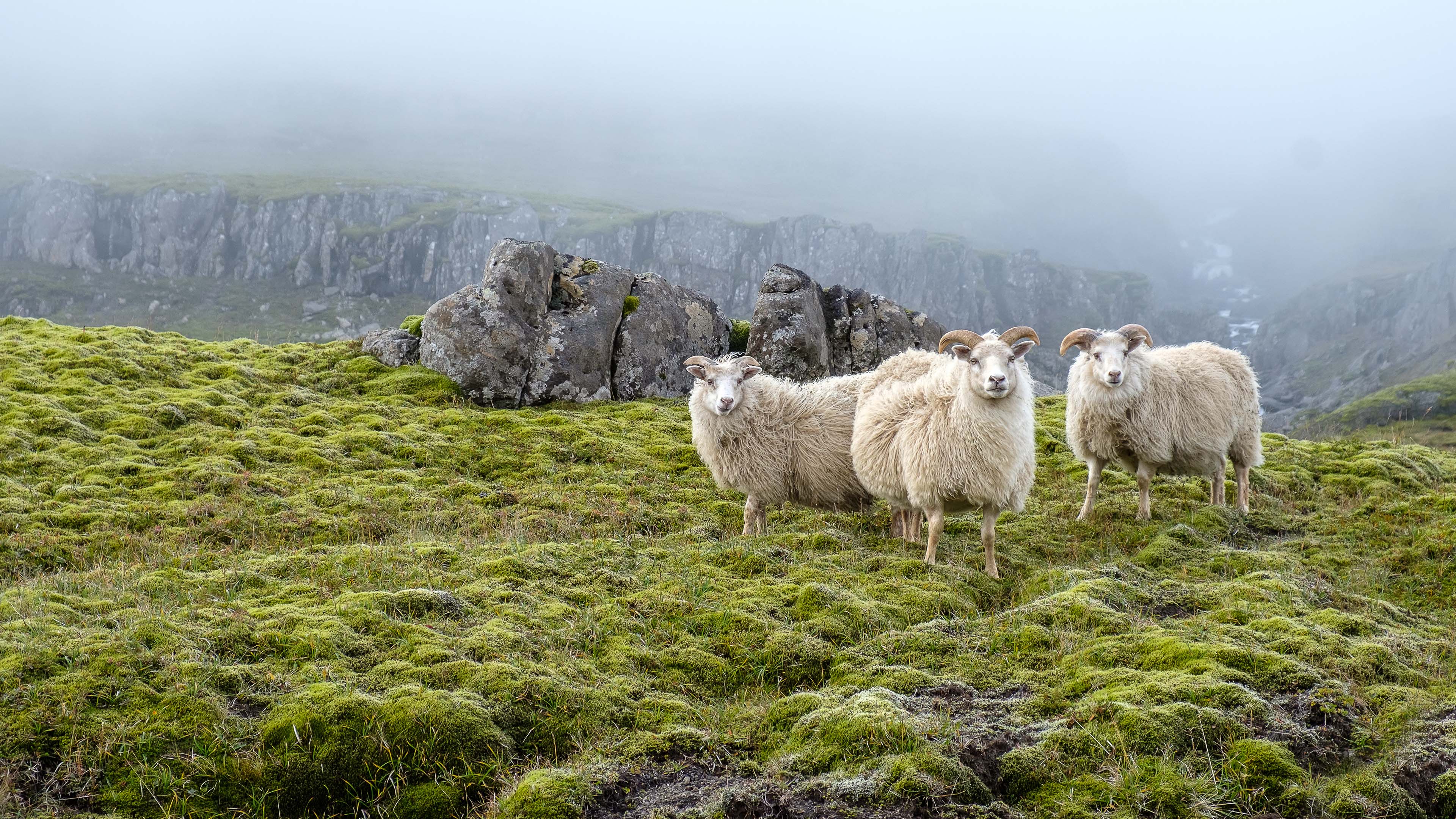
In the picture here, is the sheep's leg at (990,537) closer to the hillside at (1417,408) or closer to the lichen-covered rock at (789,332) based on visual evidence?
the lichen-covered rock at (789,332)

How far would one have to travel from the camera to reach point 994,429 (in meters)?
12.0

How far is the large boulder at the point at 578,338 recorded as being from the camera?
23.7m

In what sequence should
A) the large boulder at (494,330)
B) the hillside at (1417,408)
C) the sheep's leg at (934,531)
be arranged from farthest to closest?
the hillside at (1417,408) < the large boulder at (494,330) < the sheep's leg at (934,531)

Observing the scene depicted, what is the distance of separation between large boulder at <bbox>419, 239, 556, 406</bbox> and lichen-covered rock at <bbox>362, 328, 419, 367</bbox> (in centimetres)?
43

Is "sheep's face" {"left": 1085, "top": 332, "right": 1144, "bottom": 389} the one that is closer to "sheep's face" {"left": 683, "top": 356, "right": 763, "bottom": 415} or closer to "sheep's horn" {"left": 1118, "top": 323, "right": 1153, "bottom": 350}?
"sheep's horn" {"left": 1118, "top": 323, "right": 1153, "bottom": 350}

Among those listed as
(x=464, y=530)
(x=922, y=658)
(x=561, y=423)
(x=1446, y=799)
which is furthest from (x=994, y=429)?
(x=561, y=423)

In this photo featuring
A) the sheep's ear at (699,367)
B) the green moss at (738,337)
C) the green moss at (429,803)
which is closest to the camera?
the green moss at (429,803)

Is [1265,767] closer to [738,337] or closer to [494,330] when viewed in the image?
[494,330]

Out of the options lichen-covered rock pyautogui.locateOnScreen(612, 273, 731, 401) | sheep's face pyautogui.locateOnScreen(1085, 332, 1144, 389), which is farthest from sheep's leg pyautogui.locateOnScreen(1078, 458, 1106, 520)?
lichen-covered rock pyautogui.locateOnScreen(612, 273, 731, 401)

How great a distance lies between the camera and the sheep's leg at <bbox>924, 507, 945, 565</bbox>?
11852 mm

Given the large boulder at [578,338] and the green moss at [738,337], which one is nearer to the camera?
the large boulder at [578,338]

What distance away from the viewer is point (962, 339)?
12352 mm

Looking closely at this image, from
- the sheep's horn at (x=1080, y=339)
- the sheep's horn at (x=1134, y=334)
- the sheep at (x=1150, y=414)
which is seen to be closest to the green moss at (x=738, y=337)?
the sheep's horn at (x=1080, y=339)

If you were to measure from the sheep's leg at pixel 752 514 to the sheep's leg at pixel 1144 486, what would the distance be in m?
6.62
